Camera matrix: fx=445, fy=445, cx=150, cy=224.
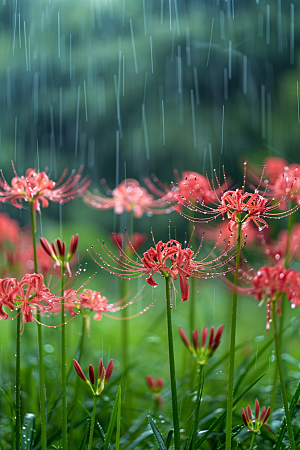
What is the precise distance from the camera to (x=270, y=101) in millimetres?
5551

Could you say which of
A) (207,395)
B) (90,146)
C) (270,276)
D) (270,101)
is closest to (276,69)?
(270,101)

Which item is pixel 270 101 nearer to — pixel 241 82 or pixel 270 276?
pixel 241 82

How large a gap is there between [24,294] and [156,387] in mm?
814

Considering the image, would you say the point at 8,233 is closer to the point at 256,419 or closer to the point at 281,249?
the point at 281,249

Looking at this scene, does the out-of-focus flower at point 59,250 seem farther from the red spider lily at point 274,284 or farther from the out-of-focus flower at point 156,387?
the out-of-focus flower at point 156,387

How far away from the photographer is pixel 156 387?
4.89 ft

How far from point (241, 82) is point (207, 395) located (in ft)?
16.1

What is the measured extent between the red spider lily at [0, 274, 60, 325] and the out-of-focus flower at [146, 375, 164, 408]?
729mm

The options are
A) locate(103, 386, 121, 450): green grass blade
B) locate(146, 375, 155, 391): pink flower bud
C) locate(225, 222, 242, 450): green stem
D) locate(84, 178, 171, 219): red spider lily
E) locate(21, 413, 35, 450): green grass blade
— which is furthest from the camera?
locate(84, 178, 171, 219): red spider lily

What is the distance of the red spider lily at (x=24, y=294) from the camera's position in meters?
0.81

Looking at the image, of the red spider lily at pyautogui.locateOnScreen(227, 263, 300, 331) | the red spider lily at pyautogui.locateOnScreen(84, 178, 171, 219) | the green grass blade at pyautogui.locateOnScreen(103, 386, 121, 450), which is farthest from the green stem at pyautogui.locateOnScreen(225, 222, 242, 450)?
the red spider lily at pyautogui.locateOnScreen(84, 178, 171, 219)

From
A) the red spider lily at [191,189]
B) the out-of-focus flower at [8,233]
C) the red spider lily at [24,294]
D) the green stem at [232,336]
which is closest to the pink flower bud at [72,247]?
the red spider lily at [24,294]

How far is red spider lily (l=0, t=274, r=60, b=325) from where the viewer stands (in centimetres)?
81

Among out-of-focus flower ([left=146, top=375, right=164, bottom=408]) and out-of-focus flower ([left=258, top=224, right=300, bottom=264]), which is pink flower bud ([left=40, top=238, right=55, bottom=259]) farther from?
out-of-focus flower ([left=146, top=375, right=164, bottom=408])
